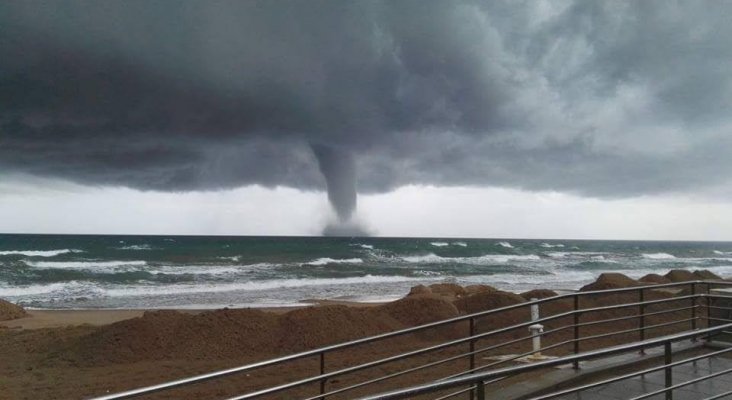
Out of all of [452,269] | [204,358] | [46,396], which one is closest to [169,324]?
[204,358]

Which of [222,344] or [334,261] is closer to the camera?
[222,344]

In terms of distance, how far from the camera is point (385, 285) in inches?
1305

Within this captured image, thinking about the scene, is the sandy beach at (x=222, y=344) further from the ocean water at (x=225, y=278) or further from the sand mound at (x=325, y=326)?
the ocean water at (x=225, y=278)

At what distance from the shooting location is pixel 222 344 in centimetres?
1210

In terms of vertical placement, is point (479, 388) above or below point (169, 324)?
above

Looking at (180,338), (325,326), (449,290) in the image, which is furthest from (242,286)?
(180,338)

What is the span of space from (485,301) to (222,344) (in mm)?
7941

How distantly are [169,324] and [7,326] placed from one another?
8031mm

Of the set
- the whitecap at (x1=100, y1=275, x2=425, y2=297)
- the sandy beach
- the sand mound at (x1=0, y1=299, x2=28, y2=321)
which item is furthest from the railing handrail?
the whitecap at (x1=100, y1=275, x2=425, y2=297)

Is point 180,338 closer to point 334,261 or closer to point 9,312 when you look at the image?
point 9,312

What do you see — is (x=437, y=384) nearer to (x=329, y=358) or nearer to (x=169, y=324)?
(x=329, y=358)

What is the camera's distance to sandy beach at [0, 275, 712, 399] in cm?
933

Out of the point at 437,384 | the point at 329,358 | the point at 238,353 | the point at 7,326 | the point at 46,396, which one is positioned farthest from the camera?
the point at 7,326

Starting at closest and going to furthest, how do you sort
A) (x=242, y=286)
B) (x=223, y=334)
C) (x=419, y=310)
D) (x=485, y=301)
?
1. (x=223, y=334)
2. (x=419, y=310)
3. (x=485, y=301)
4. (x=242, y=286)
